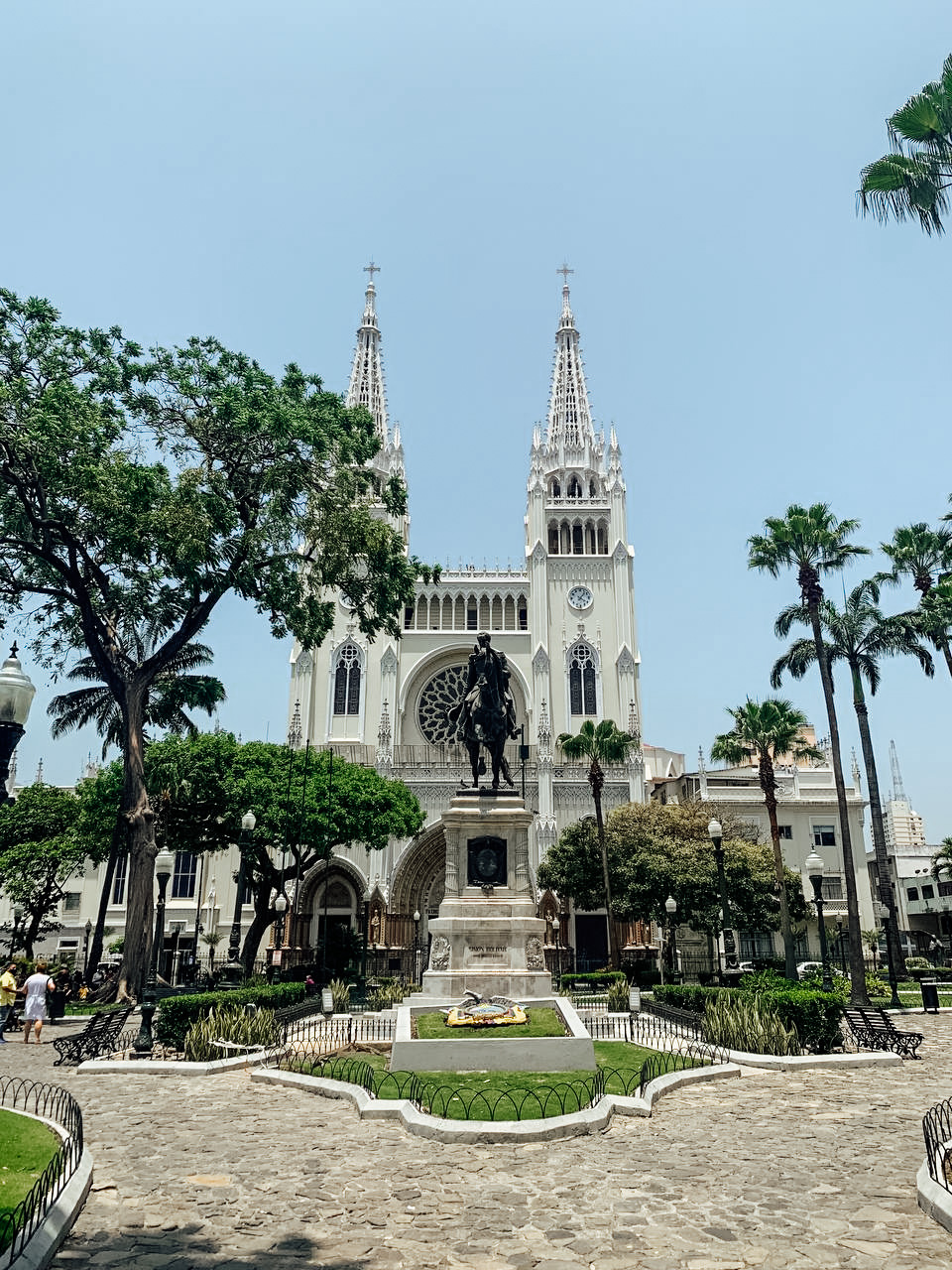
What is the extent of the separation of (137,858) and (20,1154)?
47.6ft

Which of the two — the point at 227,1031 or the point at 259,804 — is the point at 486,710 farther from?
the point at 259,804

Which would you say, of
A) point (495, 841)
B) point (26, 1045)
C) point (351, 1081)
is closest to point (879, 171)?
point (495, 841)

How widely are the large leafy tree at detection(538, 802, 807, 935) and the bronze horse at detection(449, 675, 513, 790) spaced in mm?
19407

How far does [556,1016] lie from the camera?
44.9ft

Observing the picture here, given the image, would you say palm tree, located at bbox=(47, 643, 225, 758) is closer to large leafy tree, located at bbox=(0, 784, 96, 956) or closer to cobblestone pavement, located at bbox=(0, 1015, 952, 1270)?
large leafy tree, located at bbox=(0, 784, 96, 956)

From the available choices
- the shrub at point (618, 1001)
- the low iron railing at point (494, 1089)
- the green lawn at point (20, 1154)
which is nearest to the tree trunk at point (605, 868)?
the shrub at point (618, 1001)

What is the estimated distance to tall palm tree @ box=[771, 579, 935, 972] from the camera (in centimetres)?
3291

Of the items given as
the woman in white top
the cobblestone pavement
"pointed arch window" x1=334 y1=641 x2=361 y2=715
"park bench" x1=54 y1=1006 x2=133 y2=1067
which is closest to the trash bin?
the cobblestone pavement

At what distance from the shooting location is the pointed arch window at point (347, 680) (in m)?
52.9

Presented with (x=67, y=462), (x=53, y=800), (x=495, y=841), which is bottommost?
(x=495, y=841)

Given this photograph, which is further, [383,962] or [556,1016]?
[383,962]

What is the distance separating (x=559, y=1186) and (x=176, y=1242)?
3.00 meters

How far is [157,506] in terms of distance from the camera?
2186cm

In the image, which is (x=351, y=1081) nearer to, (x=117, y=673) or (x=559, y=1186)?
(x=559, y=1186)
